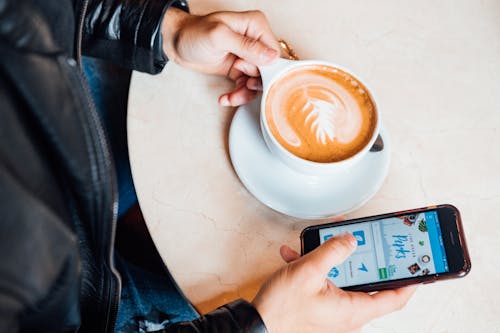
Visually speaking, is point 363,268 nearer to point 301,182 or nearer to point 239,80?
point 301,182

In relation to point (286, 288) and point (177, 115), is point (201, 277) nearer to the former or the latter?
point (286, 288)

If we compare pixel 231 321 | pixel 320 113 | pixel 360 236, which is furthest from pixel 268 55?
pixel 231 321

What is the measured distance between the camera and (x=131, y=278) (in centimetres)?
95

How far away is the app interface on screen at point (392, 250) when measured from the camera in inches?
29.2

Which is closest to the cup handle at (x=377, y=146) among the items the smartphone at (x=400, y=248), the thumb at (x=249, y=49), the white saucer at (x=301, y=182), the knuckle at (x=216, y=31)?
the white saucer at (x=301, y=182)

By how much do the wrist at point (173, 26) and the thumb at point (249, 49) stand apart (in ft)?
0.40

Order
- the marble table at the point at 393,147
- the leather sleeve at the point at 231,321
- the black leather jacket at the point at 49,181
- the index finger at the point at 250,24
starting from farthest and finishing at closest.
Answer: the index finger at the point at 250,24, the marble table at the point at 393,147, the leather sleeve at the point at 231,321, the black leather jacket at the point at 49,181

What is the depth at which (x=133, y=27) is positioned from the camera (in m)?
0.92

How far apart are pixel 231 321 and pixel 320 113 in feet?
1.30

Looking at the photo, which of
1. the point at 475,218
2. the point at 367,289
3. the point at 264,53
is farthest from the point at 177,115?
the point at 475,218

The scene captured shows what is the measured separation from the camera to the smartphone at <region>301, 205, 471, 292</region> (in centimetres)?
73

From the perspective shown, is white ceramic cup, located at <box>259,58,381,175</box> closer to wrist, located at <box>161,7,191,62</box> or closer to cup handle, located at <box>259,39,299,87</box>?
cup handle, located at <box>259,39,299,87</box>

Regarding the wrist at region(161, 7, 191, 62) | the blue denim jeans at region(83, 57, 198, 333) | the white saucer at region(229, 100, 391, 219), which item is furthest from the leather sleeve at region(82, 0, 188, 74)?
the white saucer at region(229, 100, 391, 219)

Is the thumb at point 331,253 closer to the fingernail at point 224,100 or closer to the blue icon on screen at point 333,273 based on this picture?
the blue icon on screen at point 333,273
